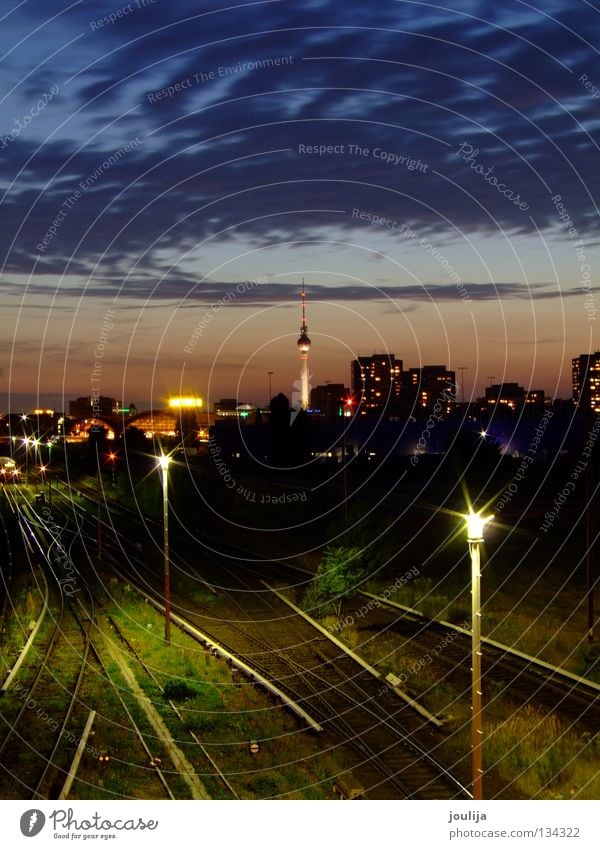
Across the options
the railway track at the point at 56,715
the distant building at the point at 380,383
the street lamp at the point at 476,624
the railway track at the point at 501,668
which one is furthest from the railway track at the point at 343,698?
the distant building at the point at 380,383

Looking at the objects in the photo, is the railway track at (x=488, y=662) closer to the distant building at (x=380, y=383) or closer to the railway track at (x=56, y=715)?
the railway track at (x=56, y=715)

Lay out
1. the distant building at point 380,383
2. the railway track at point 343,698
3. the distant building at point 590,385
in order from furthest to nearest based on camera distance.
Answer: the distant building at point 380,383 → the distant building at point 590,385 → the railway track at point 343,698

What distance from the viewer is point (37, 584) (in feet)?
99.9

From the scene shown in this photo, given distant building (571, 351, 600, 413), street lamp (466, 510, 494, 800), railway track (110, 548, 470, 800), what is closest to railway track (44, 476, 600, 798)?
railway track (110, 548, 470, 800)

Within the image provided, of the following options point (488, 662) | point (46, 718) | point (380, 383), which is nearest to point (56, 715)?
point (46, 718)

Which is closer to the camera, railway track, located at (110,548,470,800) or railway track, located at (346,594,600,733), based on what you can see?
railway track, located at (110,548,470,800)

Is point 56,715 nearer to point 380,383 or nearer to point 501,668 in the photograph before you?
point 501,668

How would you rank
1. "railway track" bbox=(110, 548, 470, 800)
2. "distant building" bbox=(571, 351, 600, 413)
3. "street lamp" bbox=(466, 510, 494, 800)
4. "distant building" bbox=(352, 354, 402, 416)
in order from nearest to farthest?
"street lamp" bbox=(466, 510, 494, 800)
"railway track" bbox=(110, 548, 470, 800)
"distant building" bbox=(571, 351, 600, 413)
"distant building" bbox=(352, 354, 402, 416)

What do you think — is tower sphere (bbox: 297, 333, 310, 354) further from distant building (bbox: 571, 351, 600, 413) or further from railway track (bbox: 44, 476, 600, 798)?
railway track (bbox: 44, 476, 600, 798)

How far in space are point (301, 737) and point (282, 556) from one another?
2069cm

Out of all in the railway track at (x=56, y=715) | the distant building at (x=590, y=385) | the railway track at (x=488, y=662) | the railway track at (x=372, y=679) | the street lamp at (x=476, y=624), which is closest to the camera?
the street lamp at (x=476, y=624)

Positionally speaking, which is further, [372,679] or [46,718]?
[372,679]
